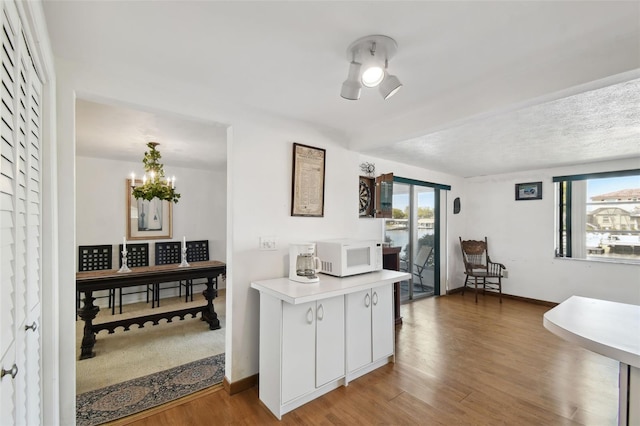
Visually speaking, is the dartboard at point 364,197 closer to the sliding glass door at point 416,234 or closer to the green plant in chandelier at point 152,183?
the sliding glass door at point 416,234

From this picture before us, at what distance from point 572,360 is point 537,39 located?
2.97 metres

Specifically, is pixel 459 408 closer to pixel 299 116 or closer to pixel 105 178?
pixel 299 116

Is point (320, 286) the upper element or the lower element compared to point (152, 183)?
lower

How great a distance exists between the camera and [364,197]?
12.9ft

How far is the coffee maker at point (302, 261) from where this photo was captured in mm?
2385

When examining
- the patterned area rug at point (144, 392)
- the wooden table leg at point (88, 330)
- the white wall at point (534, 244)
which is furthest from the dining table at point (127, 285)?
the white wall at point (534, 244)

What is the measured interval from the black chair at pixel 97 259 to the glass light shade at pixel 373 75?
4.46m

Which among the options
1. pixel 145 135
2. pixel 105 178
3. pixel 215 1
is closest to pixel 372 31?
pixel 215 1

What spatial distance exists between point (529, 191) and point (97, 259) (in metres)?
6.95

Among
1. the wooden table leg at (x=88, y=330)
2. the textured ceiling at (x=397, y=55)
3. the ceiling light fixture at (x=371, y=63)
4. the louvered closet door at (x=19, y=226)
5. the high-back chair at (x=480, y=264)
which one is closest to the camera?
the louvered closet door at (x=19, y=226)

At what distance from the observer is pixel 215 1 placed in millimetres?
1267

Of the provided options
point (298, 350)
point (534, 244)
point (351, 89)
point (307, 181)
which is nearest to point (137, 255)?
point (307, 181)

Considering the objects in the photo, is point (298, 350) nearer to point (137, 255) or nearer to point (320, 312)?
point (320, 312)

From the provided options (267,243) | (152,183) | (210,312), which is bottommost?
(210,312)
